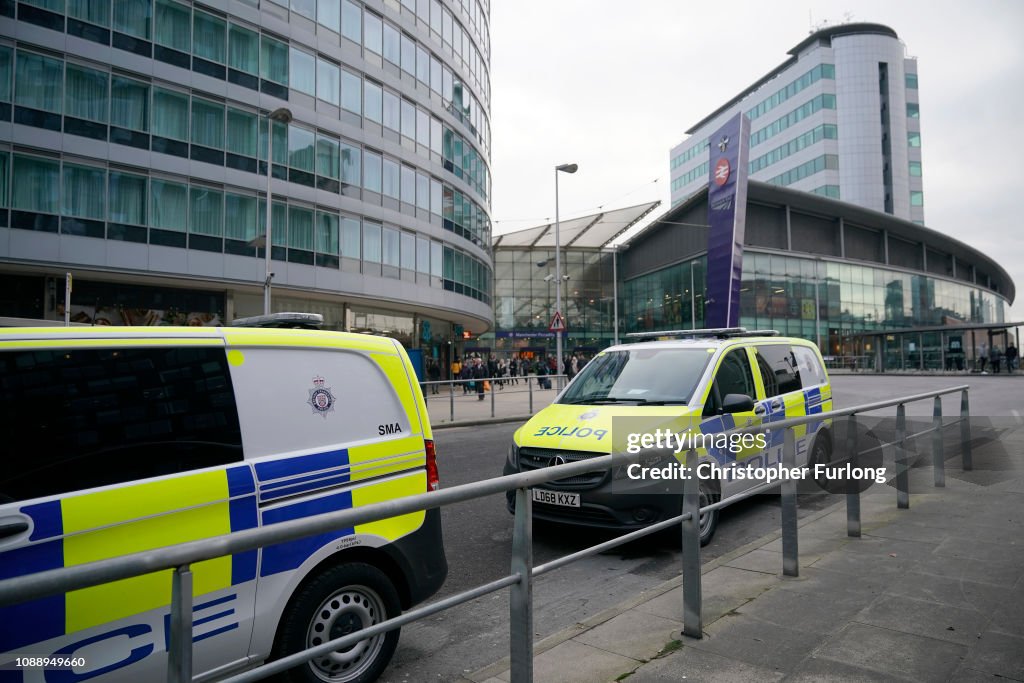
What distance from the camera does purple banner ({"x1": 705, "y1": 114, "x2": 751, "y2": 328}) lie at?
35.6 meters

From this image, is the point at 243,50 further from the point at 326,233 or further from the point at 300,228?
the point at 326,233

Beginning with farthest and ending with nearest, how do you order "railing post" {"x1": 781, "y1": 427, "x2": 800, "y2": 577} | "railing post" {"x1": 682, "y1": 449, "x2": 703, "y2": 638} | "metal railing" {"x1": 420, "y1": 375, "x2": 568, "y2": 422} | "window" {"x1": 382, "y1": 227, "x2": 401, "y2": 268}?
1. "window" {"x1": 382, "y1": 227, "x2": 401, "y2": 268}
2. "metal railing" {"x1": 420, "y1": 375, "x2": 568, "y2": 422}
3. "railing post" {"x1": 781, "y1": 427, "x2": 800, "y2": 577}
4. "railing post" {"x1": 682, "y1": 449, "x2": 703, "y2": 638}

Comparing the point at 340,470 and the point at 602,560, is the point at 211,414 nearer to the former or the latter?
the point at 340,470

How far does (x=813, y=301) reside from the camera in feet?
171

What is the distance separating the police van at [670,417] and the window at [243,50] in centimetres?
2271

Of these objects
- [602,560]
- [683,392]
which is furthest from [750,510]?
A: [602,560]

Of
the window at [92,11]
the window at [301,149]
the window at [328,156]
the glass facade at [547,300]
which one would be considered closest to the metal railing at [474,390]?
the window at [301,149]

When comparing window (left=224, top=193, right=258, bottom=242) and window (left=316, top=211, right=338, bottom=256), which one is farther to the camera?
window (left=316, top=211, right=338, bottom=256)

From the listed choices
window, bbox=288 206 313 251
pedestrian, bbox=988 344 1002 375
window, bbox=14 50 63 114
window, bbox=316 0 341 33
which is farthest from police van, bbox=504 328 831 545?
pedestrian, bbox=988 344 1002 375

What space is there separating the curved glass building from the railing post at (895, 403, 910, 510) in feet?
64.9

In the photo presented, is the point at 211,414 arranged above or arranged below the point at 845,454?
above

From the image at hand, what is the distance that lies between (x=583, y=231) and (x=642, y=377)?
52.6 meters

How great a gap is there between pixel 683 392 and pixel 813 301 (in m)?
51.4

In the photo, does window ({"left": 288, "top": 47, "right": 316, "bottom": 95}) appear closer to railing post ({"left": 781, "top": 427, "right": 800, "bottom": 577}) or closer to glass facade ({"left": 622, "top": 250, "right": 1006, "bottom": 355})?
railing post ({"left": 781, "top": 427, "right": 800, "bottom": 577})
